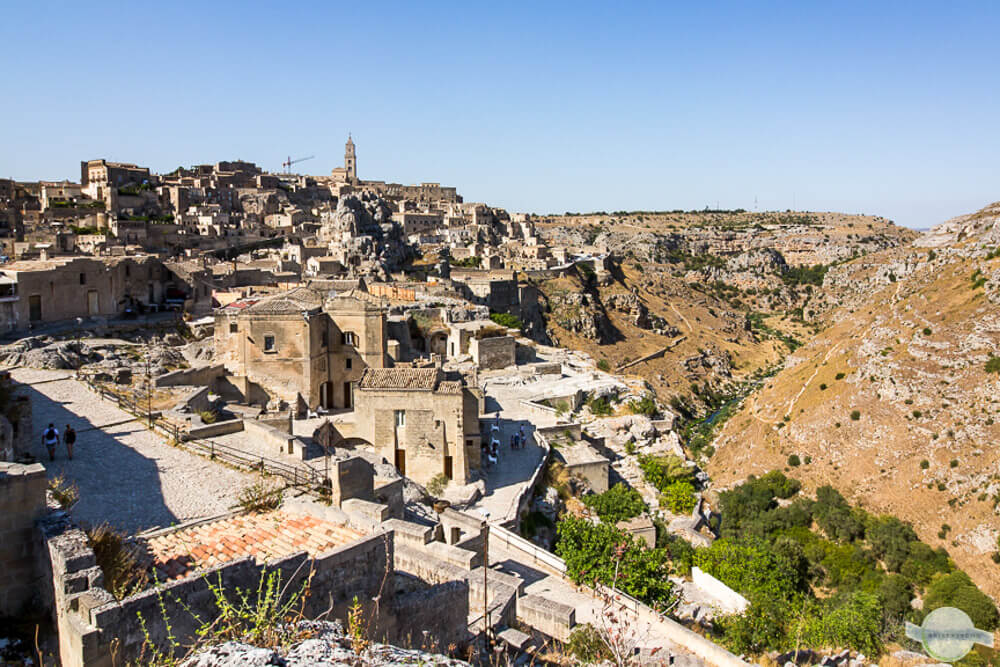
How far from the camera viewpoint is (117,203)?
54.8 meters

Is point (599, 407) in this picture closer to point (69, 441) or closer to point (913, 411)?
point (913, 411)

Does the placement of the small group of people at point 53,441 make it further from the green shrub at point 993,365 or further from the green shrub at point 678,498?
the green shrub at point 993,365

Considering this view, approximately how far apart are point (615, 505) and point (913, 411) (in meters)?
18.6

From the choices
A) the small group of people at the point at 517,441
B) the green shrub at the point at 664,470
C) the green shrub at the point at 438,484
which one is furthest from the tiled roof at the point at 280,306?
the green shrub at the point at 664,470

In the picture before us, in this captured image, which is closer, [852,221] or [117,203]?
[117,203]

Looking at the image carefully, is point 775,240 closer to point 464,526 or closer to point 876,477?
point 876,477

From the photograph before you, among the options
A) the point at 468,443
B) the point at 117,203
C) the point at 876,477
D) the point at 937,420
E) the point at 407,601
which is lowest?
the point at 876,477

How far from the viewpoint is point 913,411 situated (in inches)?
1152

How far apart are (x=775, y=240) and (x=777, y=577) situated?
107m

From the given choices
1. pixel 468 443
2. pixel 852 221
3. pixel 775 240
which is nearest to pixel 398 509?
pixel 468 443

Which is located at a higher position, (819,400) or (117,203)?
(117,203)

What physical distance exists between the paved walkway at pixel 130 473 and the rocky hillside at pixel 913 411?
2191cm

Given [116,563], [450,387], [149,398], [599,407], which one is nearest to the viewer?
[116,563]

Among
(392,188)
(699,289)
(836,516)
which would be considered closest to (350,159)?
(392,188)
